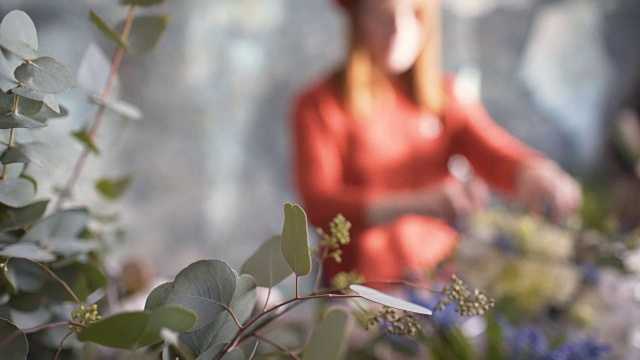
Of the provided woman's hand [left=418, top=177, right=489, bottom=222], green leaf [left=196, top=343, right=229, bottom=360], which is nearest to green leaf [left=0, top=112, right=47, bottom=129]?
green leaf [left=196, top=343, right=229, bottom=360]

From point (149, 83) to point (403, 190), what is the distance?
30.0 inches

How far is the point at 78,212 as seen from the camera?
0.28 meters

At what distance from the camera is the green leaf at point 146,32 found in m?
0.31

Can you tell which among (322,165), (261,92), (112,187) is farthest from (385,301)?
(261,92)

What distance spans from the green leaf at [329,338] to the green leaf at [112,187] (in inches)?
8.0

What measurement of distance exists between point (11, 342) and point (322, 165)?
78 cm

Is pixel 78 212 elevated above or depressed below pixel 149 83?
above

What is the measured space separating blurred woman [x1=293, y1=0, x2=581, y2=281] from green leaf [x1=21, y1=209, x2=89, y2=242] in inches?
25.1

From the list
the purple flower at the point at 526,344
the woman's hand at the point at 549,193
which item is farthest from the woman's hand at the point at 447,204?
the purple flower at the point at 526,344

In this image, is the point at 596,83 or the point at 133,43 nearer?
the point at 133,43

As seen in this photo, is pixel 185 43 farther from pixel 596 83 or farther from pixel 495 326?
pixel 495 326

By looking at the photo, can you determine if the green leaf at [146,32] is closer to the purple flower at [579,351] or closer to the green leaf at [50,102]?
the green leaf at [50,102]

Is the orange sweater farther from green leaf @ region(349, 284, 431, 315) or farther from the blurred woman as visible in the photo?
green leaf @ region(349, 284, 431, 315)

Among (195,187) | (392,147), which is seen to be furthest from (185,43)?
(392,147)
